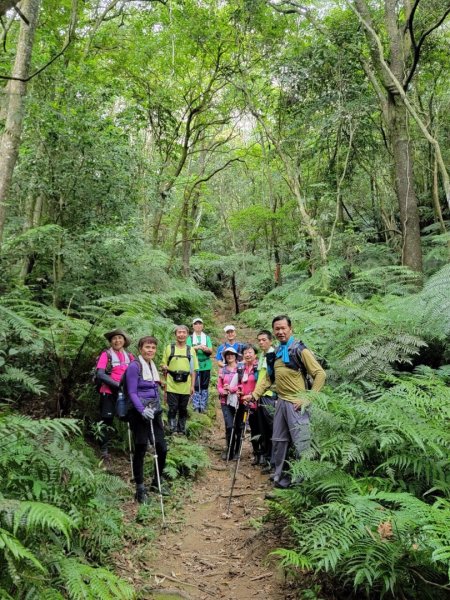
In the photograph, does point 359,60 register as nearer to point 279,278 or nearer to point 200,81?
point 200,81

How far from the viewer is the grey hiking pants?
4.78 metres

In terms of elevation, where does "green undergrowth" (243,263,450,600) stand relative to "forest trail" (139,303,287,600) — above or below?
above

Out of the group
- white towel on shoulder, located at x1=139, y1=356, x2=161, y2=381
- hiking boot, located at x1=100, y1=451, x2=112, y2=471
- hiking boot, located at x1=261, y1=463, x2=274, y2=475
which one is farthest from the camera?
hiking boot, located at x1=261, y1=463, x2=274, y2=475

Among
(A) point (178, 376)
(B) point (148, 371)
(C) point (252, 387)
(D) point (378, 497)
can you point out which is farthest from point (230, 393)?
(D) point (378, 497)

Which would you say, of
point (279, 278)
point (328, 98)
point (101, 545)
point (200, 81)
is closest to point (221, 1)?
point (200, 81)

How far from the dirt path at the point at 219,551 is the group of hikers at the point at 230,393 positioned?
19.9 inches

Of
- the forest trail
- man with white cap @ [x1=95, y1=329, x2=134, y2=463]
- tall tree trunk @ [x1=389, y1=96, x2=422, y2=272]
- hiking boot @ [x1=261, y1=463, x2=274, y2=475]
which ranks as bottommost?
hiking boot @ [x1=261, y1=463, x2=274, y2=475]

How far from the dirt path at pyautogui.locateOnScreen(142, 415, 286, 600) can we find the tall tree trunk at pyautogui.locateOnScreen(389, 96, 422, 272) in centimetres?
624

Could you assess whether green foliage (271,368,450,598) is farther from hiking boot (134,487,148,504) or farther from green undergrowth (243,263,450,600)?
hiking boot (134,487,148,504)

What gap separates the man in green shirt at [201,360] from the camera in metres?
8.70

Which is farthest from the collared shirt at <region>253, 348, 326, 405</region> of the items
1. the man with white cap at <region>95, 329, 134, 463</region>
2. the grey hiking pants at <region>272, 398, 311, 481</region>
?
the man with white cap at <region>95, 329, 134, 463</region>

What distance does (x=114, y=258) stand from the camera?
9453 mm

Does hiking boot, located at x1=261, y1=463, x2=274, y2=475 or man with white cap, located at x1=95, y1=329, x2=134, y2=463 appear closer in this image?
man with white cap, located at x1=95, y1=329, x2=134, y2=463

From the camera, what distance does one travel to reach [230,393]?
22.9 ft
